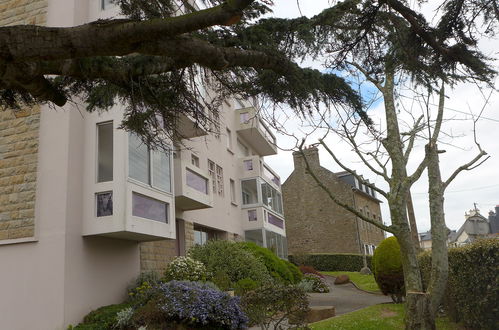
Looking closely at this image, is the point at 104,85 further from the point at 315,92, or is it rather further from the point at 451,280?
the point at 451,280

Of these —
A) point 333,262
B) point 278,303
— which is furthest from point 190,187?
point 333,262

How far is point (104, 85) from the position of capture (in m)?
5.22

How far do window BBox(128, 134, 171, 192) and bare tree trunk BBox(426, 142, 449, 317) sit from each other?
6.83 meters

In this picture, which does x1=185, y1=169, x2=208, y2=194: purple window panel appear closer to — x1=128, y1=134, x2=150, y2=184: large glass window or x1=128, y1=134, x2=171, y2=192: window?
x1=128, y1=134, x2=171, y2=192: window

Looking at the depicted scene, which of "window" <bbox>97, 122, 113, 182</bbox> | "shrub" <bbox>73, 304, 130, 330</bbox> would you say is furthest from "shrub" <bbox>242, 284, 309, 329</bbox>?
"window" <bbox>97, 122, 113, 182</bbox>

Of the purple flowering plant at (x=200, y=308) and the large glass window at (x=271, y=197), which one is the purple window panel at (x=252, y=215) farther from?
the purple flowering plant at (x=200, y=308)

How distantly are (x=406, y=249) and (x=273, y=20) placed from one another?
433 cm

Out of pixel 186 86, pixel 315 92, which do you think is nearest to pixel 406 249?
pixel 315 92

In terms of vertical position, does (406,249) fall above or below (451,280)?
above

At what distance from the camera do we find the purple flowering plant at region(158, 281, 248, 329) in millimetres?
8609

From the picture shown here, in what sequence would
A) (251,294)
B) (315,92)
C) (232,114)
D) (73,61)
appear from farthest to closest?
(232,114)
(251,294)
(315,92)
(73,61)

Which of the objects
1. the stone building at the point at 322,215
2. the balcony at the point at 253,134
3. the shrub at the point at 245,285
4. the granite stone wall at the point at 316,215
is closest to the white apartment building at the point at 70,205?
the shrub at the point at 245,285

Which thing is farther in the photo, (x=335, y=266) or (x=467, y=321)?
(x=335, y=266)

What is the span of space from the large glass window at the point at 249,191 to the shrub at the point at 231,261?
903 cm
